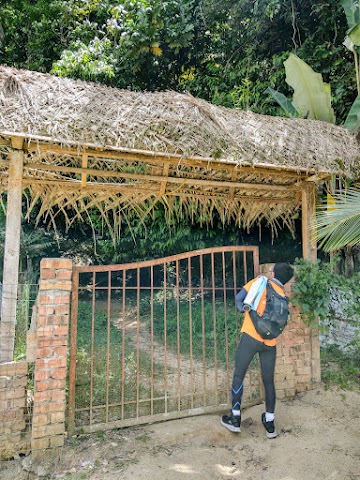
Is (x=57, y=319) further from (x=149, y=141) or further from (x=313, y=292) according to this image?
(x=313, y=292)

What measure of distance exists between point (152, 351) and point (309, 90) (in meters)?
4.67

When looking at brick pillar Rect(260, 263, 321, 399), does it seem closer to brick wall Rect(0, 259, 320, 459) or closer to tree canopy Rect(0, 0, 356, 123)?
brick wall Rect(0, 259, 320, 459)

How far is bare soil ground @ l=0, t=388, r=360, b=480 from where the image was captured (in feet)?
9.07

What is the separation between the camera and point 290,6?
7457 mm

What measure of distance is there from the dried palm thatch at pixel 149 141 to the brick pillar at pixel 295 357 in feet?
4.24

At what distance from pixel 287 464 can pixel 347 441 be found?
67 cm

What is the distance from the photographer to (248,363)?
3305 mm

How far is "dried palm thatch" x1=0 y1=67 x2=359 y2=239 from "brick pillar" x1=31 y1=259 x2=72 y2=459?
122 centimetres

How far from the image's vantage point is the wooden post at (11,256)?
3.19m

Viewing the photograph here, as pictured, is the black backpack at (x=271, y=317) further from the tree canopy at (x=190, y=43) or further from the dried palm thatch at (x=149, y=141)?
the tree canopy at (x=190, y=43)

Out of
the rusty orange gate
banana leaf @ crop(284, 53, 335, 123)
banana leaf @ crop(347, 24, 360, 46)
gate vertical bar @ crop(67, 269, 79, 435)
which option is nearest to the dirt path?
the rusty orange gate

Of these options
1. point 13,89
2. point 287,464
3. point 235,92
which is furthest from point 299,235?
point 13,89

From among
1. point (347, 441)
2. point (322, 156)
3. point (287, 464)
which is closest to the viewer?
point (287, 464)

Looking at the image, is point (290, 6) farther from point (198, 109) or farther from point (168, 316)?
point (168, 316)
